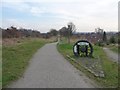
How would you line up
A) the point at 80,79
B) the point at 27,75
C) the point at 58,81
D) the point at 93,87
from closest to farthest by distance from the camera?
the point at 93,87 → the point at 58,81 → the point at 80,79 → the point at 27,75

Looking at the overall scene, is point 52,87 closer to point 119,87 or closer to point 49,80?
point 49,80

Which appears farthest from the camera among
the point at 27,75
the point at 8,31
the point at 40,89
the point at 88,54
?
the point at 8,31

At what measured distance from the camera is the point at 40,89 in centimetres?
864

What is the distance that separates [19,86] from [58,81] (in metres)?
1.61

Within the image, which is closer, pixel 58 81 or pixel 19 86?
pixel 19 86

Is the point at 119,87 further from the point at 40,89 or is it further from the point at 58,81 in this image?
the point at 40,89

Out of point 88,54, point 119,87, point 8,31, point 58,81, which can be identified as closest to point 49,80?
point 58,81

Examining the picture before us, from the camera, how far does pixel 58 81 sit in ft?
33.2

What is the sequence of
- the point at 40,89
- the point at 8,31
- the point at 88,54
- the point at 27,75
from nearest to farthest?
the point at 40,89, the point at 27,75, the point at 88,54, the point at 8,31

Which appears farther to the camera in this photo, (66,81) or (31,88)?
(66,81)

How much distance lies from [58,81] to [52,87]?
1.23m

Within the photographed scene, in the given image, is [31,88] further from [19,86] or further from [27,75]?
[27,75]

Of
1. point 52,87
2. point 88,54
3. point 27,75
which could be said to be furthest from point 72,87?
point 88,54

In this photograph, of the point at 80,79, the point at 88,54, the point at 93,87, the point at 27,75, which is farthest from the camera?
the point at 88,54
